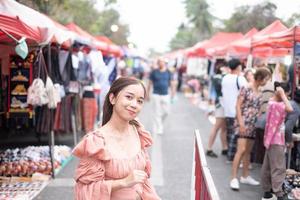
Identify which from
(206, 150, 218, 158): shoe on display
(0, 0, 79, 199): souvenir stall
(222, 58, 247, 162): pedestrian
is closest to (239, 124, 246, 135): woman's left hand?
(222, 58, 247, 162): pedestrian

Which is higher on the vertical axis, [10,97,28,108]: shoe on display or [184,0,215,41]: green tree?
[184,0,215,41]: green tree

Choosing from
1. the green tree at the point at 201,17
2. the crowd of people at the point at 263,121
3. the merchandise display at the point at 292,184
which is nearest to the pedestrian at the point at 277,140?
the crowd of people at the point at 263,121

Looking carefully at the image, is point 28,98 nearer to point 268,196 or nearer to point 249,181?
point 249,181

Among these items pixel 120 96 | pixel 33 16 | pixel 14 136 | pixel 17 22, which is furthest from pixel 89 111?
pixel 120 96

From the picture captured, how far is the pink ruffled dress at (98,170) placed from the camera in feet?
7.13

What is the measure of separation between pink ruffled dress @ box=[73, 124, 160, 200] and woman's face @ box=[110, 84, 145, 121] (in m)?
0.18

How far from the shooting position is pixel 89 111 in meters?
9.09

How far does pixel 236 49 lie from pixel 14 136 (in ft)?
20.2

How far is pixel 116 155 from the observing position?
7.45 ft

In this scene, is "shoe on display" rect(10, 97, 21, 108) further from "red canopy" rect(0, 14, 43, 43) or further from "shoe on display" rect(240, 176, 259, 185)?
"shoe on display" rect(240, 176, 259, 185)

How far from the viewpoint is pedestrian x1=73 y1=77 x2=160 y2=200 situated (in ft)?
7.15

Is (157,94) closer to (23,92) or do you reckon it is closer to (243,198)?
(23,92)

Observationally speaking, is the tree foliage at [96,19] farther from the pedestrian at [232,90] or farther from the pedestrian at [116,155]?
the pedestrian at [116,155]

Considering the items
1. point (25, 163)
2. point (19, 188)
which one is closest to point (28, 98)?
point (25, 163)
